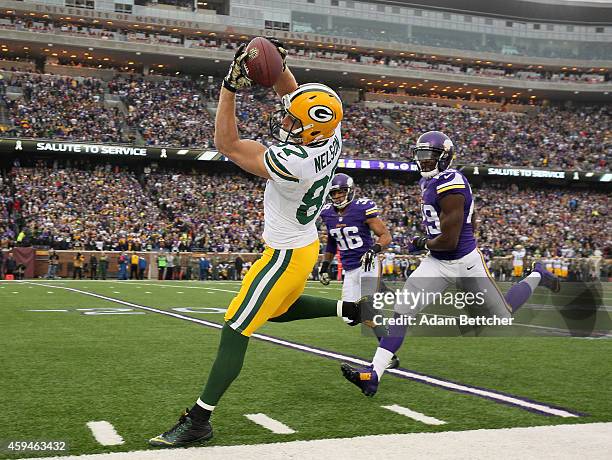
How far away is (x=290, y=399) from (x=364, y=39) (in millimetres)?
47372

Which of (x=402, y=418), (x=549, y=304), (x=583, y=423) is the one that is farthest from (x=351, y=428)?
(x=549, y=304)

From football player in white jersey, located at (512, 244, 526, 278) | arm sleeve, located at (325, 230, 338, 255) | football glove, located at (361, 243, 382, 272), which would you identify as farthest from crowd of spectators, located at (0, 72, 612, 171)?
football glove, located at (361, 243, 382, 272)

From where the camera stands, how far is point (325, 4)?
49094 millimetres

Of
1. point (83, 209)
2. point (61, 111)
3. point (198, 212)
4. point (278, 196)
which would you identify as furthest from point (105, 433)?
point (61, 111)

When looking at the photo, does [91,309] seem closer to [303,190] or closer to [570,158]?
[303,190]

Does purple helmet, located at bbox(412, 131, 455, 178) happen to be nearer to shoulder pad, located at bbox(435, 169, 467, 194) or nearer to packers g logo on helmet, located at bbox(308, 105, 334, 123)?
shoulder pad, located at bbox(435, 169, 467, 194)

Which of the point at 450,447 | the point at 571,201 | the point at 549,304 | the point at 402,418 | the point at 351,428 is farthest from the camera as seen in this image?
the point at 571,201

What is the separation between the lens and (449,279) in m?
5.24

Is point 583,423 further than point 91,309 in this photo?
No

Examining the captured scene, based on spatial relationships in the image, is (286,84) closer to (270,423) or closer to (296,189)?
(296,189)

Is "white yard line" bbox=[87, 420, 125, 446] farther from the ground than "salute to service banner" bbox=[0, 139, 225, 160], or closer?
closer

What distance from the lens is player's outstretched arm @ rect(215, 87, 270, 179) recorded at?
340 cm

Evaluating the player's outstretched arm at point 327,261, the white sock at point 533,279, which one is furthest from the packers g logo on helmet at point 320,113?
the player's outstretched arm at point 327,261

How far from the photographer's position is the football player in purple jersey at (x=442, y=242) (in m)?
4.87
